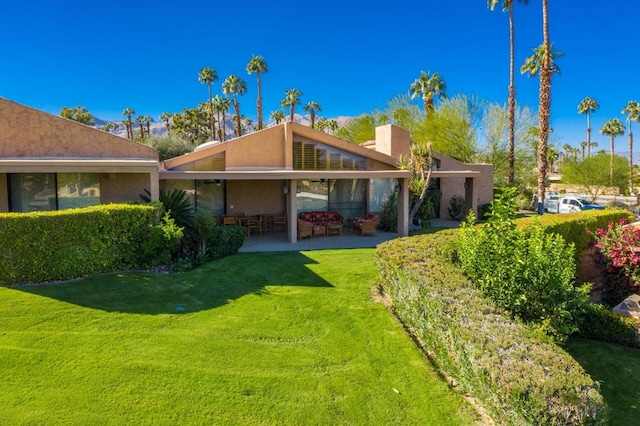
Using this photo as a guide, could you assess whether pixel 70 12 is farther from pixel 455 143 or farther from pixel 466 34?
pixel 466 34

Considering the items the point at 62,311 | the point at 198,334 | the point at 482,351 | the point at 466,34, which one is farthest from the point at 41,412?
the point at 466,34

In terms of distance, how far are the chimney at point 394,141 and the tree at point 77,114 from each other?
48047 millimetres

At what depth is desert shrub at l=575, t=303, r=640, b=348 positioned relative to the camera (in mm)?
8797

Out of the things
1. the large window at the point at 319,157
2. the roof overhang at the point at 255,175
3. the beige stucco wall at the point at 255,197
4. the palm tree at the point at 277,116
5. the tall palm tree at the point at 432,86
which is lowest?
the beige stucco wall at the point at 255,197

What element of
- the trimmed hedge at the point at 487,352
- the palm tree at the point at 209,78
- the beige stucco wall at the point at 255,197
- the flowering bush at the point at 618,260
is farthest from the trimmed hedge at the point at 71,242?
the palm tree at the point at 209,78

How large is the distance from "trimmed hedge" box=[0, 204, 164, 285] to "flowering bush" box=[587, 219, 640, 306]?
12326 mm

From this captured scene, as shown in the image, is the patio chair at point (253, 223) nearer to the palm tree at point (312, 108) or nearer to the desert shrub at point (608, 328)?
the desert shrub at point (608, 328)

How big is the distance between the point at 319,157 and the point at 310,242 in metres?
4.50

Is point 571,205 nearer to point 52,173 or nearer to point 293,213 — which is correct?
point 293,213

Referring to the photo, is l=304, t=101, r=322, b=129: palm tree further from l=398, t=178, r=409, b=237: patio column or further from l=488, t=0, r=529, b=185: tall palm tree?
l=398, t=178, r=409, b=237: patio column

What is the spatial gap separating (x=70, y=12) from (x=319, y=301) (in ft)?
102

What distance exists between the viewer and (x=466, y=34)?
40031 mm

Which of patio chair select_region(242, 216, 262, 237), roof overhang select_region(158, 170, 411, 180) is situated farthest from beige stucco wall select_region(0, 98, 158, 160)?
patio chair select_region(242, 216, 262, 237)

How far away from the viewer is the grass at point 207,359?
5.22 metres
